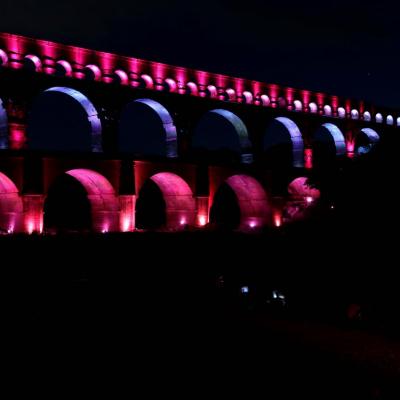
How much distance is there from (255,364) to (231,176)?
2249cm

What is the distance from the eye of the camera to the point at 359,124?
1588 inches

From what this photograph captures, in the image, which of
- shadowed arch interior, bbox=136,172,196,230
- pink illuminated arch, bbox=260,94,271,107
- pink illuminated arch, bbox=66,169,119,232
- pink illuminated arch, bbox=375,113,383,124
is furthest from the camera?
pink illuminated arch, bbox=375,113,383,124

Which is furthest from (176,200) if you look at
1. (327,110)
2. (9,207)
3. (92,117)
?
(327,110)

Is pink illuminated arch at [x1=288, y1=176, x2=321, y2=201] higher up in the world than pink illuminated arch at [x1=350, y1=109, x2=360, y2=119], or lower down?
lower down

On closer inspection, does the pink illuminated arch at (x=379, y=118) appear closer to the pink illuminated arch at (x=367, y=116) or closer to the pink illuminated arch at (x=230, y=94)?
the pink illuminated arch at (x=367, y=116)

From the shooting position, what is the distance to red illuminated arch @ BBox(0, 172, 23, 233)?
2384 centimetres

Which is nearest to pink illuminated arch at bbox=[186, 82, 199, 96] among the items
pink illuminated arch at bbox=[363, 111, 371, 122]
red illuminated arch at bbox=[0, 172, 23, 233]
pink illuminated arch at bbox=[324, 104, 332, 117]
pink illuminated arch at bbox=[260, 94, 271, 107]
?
pink illuminated arch at bbox=[260, 94, 271, 107]

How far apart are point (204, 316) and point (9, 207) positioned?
14100mm

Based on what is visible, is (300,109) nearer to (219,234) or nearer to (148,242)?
(219,234)

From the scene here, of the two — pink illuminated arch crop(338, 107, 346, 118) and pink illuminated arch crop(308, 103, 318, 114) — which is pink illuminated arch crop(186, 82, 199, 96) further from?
pink illuminated arch crop(338, 107, 346, 118)

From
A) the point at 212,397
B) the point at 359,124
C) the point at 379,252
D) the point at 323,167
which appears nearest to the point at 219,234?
the point at 323,167

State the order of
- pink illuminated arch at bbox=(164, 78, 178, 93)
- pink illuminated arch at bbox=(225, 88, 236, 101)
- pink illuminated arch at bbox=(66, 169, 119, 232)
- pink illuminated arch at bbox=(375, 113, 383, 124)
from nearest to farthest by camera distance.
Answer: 1. pink illuminated arch at bbox=(66, 169, 119, 232)
2. pink illuminated arch at bbox=(164, 78, 178, 93)
3. pink illuminated arch at bbox=(225, 88, 236, 101)
4. pink illuminated arch at bbox=(375, 113, 383, 124)

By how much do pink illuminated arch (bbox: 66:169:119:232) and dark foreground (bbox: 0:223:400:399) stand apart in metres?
7.35

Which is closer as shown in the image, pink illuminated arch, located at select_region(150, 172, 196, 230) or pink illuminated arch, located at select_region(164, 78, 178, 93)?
pink illuminated arch, located at select_region(150, 172, 196, 230)
